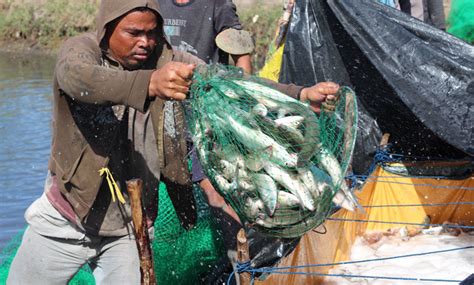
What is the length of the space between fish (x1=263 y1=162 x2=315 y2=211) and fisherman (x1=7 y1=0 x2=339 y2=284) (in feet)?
1.88

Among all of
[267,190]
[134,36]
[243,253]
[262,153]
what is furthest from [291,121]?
[134,36]

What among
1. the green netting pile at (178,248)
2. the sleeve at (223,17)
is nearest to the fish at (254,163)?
the green netting pile at (178,248)

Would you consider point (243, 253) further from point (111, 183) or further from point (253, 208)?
point (111, 183)

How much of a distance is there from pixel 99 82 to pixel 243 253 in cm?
111

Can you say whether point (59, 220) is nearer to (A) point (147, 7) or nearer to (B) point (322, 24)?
(A) point (147, 7)

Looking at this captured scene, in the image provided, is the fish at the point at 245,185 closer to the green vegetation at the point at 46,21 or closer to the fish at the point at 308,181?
the fish at the point at 308,181

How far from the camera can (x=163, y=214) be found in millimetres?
5258

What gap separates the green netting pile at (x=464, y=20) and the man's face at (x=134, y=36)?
15.5 ft

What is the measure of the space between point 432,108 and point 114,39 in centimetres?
229

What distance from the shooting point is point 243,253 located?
3.63m

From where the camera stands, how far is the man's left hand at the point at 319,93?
3551 mm

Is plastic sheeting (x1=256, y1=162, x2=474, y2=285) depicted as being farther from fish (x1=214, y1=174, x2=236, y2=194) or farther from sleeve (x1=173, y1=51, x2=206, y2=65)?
fish (x1=214, y1=174, x2=236, y2=194)

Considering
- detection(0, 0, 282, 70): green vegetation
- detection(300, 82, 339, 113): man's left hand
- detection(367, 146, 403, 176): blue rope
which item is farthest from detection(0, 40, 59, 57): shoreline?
detection(300, 82, 339, 113): man's left hand

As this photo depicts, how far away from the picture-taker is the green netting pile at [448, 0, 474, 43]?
7.50m
